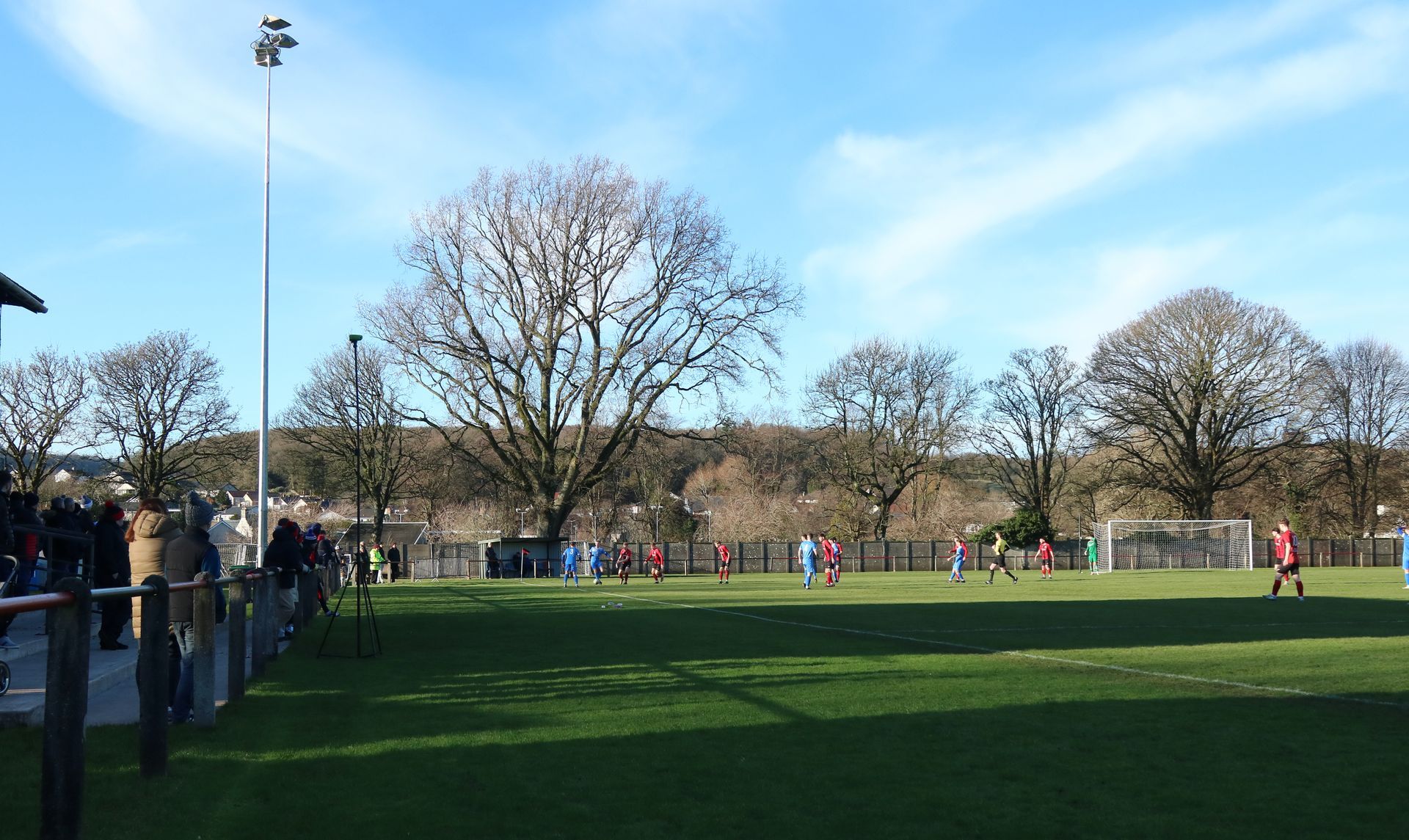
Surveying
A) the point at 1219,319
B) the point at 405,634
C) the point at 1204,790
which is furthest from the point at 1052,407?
the point at 1204,790

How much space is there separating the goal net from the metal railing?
55.0m

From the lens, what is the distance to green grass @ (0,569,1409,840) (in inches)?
228

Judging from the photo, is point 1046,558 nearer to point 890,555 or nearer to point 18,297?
point 890,555

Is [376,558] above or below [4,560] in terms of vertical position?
below

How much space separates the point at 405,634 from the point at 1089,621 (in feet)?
37.9

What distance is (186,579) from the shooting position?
8.91 m

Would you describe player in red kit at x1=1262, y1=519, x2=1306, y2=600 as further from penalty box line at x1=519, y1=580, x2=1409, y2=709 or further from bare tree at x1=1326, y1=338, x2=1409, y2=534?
bare tree at x1=1326, y1=338, x2=1409, y2=534

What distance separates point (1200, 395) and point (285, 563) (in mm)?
52844

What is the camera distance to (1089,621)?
19844mm

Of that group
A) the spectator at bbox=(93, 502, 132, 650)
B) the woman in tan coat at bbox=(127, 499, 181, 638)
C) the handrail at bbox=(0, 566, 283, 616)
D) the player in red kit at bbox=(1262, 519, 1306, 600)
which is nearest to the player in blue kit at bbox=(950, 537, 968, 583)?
the player in red kit at bbox=(1262, 519, 1306, 600)

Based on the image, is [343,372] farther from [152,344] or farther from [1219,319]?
[1219,319]

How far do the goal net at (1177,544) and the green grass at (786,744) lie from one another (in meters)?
46.3

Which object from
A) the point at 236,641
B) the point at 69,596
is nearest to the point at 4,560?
the point at 236,641

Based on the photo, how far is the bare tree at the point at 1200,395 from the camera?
56.9 m
